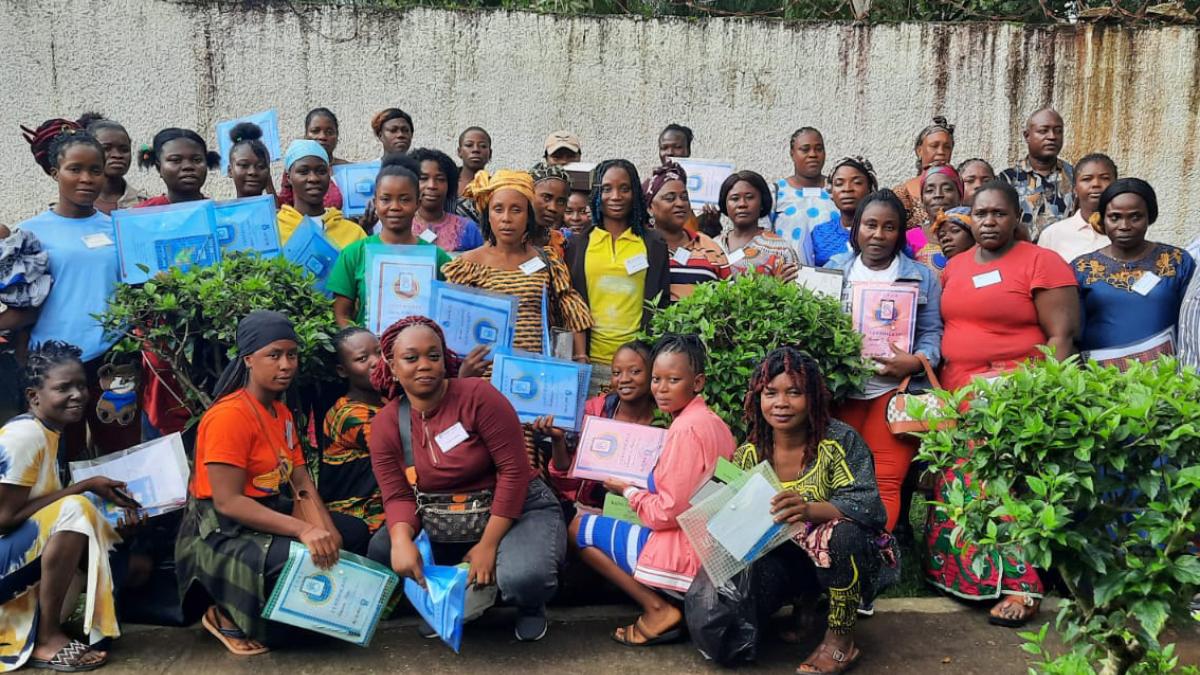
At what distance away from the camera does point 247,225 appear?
A: 19.4 ft

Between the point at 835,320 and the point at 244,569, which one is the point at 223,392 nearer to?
the point at 244,569

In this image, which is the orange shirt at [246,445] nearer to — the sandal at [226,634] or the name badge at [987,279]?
the sandal at [226,634]

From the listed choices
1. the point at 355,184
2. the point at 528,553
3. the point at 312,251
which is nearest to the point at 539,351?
the point at 528,553

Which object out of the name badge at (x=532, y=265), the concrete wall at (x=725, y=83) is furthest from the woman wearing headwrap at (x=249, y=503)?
the concrete wall at (x=725, y=83)

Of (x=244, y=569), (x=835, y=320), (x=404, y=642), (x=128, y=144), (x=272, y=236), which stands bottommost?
(x=404, y=642)

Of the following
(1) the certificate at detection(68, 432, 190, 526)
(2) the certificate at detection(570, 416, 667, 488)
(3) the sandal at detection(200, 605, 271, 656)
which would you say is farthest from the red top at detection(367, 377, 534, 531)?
(1) the certificate at detection(68, 432, 190, 526)

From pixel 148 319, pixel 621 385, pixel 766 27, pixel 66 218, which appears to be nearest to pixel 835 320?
pixel 621 385

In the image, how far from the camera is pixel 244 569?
4.75 metres

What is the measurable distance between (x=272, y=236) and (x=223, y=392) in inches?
47.5

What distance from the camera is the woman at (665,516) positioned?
16.1 ft

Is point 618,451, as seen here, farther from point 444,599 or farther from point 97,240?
point 97,240

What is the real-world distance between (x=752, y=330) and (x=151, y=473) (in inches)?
115

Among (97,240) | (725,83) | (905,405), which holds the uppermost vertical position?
(725,83)

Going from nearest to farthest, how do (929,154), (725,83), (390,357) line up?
(390,357) → (929,154) → (725,83)
